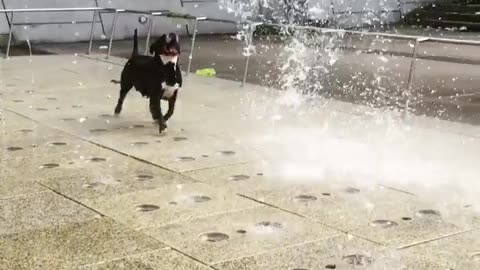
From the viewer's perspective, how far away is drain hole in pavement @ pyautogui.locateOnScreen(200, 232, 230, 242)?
386cm

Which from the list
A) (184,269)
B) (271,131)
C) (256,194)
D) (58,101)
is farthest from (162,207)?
(58,101)

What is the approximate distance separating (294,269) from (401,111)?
4.77 meters

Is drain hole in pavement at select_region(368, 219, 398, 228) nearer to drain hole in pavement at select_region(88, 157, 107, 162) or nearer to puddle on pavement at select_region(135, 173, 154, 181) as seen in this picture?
puddle on pavement at select_region(135, 173, 154, 181)

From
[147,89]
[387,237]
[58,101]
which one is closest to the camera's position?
[387,237]

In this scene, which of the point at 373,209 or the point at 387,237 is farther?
the point at 373,209

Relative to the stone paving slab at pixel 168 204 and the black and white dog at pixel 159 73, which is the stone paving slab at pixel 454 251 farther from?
the black and white dog at pixel 159 73

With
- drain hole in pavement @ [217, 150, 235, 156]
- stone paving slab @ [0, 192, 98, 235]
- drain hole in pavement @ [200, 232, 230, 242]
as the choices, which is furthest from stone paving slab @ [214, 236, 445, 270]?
drain hole in pavement @ [217, 150, 235, 156]

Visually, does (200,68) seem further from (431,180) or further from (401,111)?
(431,180)

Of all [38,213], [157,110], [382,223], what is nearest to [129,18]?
[157,110]

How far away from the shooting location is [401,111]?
7930 mm

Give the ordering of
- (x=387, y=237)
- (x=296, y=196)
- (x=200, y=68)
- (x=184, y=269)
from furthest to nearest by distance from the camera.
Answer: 1. (x=200, y=68)
2. (x=296, y=196)
3. (x=387, y=237)
4. (x=184, y=269)

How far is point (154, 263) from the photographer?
3510 millimetres

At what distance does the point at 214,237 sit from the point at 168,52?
2.52 metres

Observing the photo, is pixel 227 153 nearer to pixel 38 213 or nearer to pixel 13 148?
pixel 13 148
